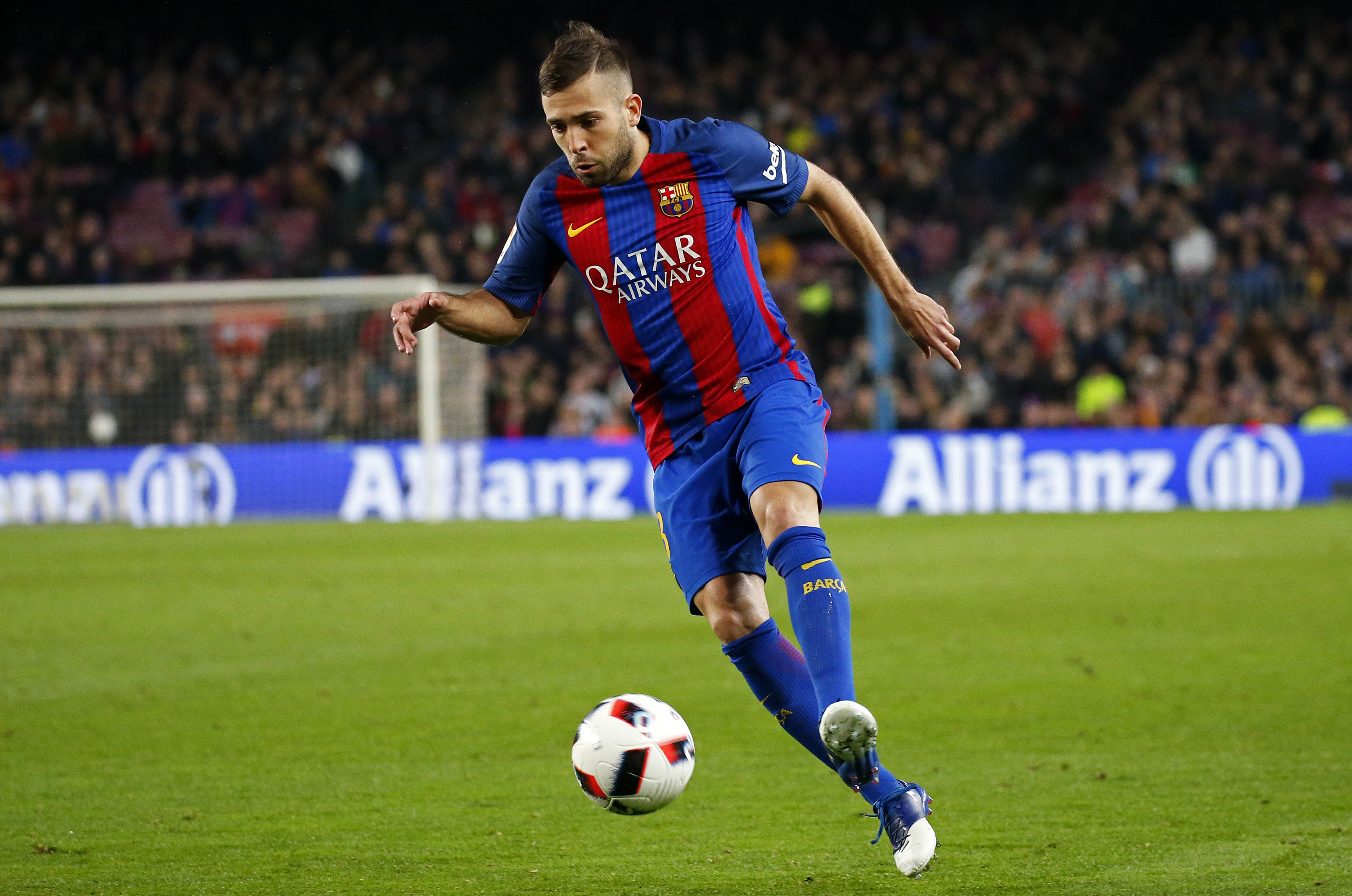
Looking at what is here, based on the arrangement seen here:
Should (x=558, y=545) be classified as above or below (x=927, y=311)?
below

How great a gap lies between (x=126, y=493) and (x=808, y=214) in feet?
36.0

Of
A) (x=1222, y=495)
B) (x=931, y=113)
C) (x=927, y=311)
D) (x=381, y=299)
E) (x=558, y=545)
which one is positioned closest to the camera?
(x=927, y=311)

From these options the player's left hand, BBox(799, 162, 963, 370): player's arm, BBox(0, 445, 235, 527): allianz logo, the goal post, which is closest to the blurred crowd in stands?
the goal post

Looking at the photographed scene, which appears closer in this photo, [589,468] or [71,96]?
[589,468]

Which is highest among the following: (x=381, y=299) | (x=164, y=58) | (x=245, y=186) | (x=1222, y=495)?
(x=164, y=58)

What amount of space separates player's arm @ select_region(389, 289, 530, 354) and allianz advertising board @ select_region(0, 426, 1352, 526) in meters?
13.7

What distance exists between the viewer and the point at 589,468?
19.2 m

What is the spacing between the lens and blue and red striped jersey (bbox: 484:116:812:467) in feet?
14.8

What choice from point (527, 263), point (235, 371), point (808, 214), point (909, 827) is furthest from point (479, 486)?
point (909, 827)

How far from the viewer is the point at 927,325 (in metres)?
4.40

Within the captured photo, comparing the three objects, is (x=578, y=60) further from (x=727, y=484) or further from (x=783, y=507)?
(x=783, y=507)

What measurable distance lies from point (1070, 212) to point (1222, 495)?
22.2 ft

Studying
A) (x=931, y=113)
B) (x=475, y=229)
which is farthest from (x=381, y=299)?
(x=931, y=113)

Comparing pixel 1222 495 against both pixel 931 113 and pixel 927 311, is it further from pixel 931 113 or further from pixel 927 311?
pixel 927 311
